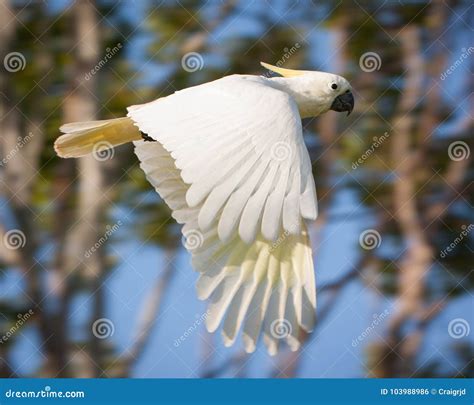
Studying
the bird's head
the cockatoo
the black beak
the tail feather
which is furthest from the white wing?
the black beak

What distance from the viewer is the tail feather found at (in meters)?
3.55

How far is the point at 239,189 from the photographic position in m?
2.54

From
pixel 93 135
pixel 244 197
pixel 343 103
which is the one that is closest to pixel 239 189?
pixel 244 197

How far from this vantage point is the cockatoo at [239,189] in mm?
2523

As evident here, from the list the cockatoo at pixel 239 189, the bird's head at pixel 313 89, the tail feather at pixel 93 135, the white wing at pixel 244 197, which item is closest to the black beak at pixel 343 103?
the bird's head at pixel 313 89

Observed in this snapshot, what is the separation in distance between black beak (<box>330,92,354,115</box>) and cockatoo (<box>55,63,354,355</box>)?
→ 505 millimetres

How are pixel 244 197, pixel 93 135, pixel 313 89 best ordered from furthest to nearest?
pixel 313 89
pixel 93 135
pixel 244 197

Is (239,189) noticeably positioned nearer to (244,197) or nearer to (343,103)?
(244,197)

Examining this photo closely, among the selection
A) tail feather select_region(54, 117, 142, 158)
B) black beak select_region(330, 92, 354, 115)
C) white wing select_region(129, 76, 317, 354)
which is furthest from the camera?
black beak select_region(330, 92, 354, 115)

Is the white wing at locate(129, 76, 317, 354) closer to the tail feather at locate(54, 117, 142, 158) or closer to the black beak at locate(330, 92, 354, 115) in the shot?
the tail feather at locate(54, 117, 142, 158)

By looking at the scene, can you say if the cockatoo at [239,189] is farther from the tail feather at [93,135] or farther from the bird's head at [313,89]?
the bird's head at [313,89]

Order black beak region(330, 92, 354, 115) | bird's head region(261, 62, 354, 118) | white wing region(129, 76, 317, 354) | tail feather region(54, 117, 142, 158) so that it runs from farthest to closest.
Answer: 1. black beak region(330, 92, 354, 115)
2. bird's head region(261, 62, 354, 118)
3. tail feather region(54, 117, 142, 158)
4. white wing region(129, 76, 317, 354)

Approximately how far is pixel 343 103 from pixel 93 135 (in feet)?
4.07

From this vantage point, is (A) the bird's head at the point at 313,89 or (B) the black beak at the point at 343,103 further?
(B) the black beak at the point at 343,103
